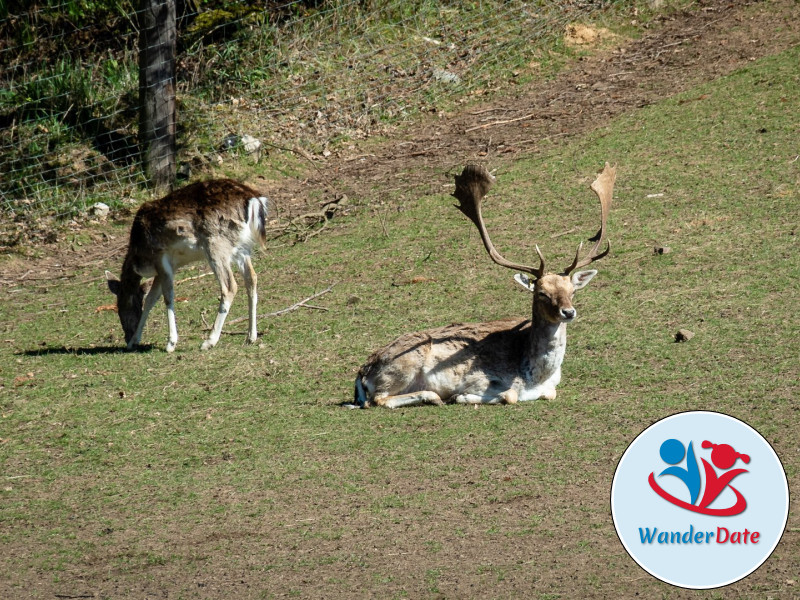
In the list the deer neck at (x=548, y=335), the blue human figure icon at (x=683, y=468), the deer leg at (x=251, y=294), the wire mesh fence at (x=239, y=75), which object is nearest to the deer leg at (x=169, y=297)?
the deer leg at (x=251, y=294)

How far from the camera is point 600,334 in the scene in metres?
10.2


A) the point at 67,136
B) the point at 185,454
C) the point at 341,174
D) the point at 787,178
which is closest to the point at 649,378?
the point at 185,454

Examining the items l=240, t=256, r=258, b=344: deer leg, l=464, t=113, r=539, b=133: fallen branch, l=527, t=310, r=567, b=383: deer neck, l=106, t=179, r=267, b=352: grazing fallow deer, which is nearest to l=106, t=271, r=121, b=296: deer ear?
l=106, t=179, r=267, b=352: grazing fallow deer

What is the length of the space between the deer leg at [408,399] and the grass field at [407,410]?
0.12 m

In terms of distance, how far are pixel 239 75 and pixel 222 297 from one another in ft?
25.6

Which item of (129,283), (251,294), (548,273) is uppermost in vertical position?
(548,273)

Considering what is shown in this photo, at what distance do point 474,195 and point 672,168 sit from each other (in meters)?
6.05

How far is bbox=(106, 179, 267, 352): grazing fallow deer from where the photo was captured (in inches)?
452

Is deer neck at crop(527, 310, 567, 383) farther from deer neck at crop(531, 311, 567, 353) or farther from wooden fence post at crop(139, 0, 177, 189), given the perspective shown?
wooden fence post at crop(139, 0, 177, 189)

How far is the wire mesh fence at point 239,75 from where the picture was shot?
16922mm

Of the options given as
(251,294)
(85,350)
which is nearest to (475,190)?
(251,294)

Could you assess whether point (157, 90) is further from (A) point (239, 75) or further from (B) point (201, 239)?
(B) point (201, 239)

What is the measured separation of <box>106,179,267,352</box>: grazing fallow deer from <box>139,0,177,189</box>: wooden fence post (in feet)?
16.0

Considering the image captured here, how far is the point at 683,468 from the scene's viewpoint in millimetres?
6375
